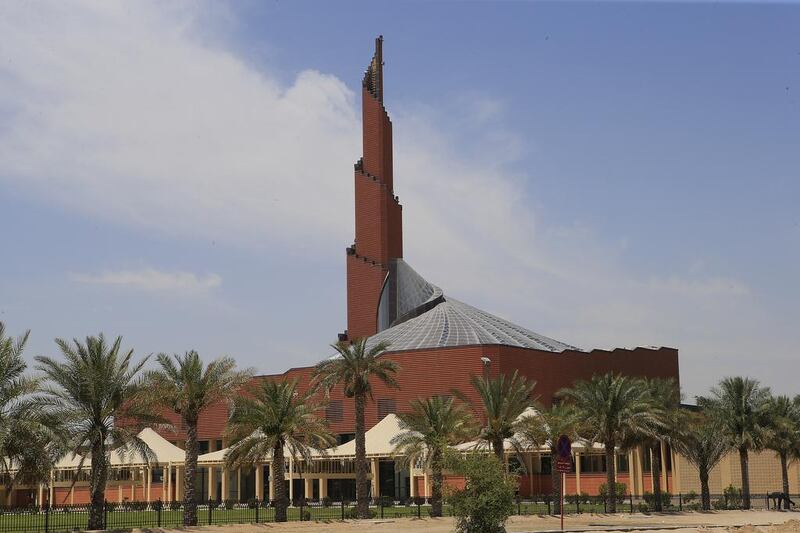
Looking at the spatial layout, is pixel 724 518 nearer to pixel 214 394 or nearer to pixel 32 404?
pixel 214 394

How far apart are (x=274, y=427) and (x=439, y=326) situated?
51957mm

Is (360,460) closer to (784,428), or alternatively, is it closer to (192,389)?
(192,389)

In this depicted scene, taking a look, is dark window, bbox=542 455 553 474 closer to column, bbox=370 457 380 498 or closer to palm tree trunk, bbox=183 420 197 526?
column, bbox=370 457 380 498

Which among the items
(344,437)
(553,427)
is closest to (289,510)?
(553,427)

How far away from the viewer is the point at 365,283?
360 ft

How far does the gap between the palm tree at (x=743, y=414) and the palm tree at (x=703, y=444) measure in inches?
26.0

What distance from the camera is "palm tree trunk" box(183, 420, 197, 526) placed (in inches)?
1804

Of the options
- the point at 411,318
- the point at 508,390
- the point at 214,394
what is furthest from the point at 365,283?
the point at 214,394

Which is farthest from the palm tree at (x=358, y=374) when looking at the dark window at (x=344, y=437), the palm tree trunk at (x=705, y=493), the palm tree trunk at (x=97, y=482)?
the dark window at (x=344, y=437)

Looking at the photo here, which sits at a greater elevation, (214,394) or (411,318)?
(411,318)

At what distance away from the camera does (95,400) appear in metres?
41.4

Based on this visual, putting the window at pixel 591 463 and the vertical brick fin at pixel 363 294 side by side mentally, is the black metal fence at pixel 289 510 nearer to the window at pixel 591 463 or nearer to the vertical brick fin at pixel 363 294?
the window at pixel 591 463

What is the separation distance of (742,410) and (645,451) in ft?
70.3

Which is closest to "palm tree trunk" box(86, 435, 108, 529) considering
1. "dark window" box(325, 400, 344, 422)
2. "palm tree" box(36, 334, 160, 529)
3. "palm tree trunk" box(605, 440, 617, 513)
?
"palm tree" box(36, 334, 160, 529)
